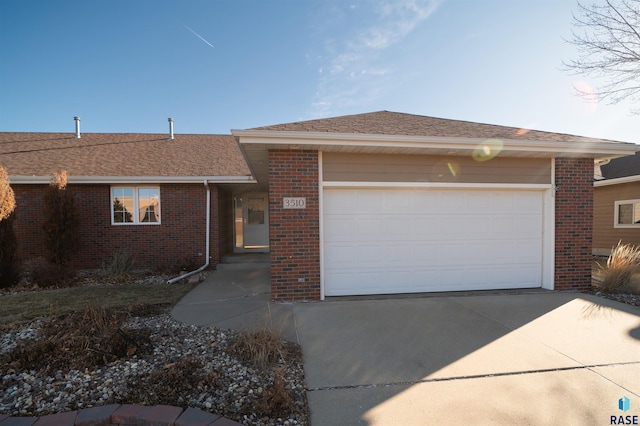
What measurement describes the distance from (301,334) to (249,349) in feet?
2.95

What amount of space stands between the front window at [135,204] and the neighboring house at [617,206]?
52.9ft

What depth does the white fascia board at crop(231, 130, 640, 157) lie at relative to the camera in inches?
203

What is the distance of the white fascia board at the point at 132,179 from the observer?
8961 millimetres

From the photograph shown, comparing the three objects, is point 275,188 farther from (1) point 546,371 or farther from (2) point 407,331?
(1) point 546,371

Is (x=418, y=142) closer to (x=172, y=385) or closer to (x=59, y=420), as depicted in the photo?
(x=172, y=385)

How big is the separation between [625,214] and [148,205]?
16983 millimetres

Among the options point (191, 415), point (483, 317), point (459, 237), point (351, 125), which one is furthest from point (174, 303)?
point (459, 237)

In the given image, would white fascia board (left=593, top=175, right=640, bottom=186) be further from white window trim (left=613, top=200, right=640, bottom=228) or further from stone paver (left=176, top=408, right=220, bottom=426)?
stone paver (left=176, top=408, right=220, bottom=426)

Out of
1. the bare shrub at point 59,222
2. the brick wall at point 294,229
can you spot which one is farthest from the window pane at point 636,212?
the bare shrub at point 59,222

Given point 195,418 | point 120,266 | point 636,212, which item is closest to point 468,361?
point 195,418

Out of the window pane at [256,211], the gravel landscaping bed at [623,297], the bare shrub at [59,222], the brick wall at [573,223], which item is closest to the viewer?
the gravel landscaping bed at [623,297]

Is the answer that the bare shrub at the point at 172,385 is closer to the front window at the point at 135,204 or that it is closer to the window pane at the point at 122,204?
the front window at the point at 135,204

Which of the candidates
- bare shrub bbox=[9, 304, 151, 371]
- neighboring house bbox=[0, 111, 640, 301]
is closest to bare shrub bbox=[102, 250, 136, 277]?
bare shrub bbox=[9, 304, 151, 371]

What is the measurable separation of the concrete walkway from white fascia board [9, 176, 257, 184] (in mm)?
4458
